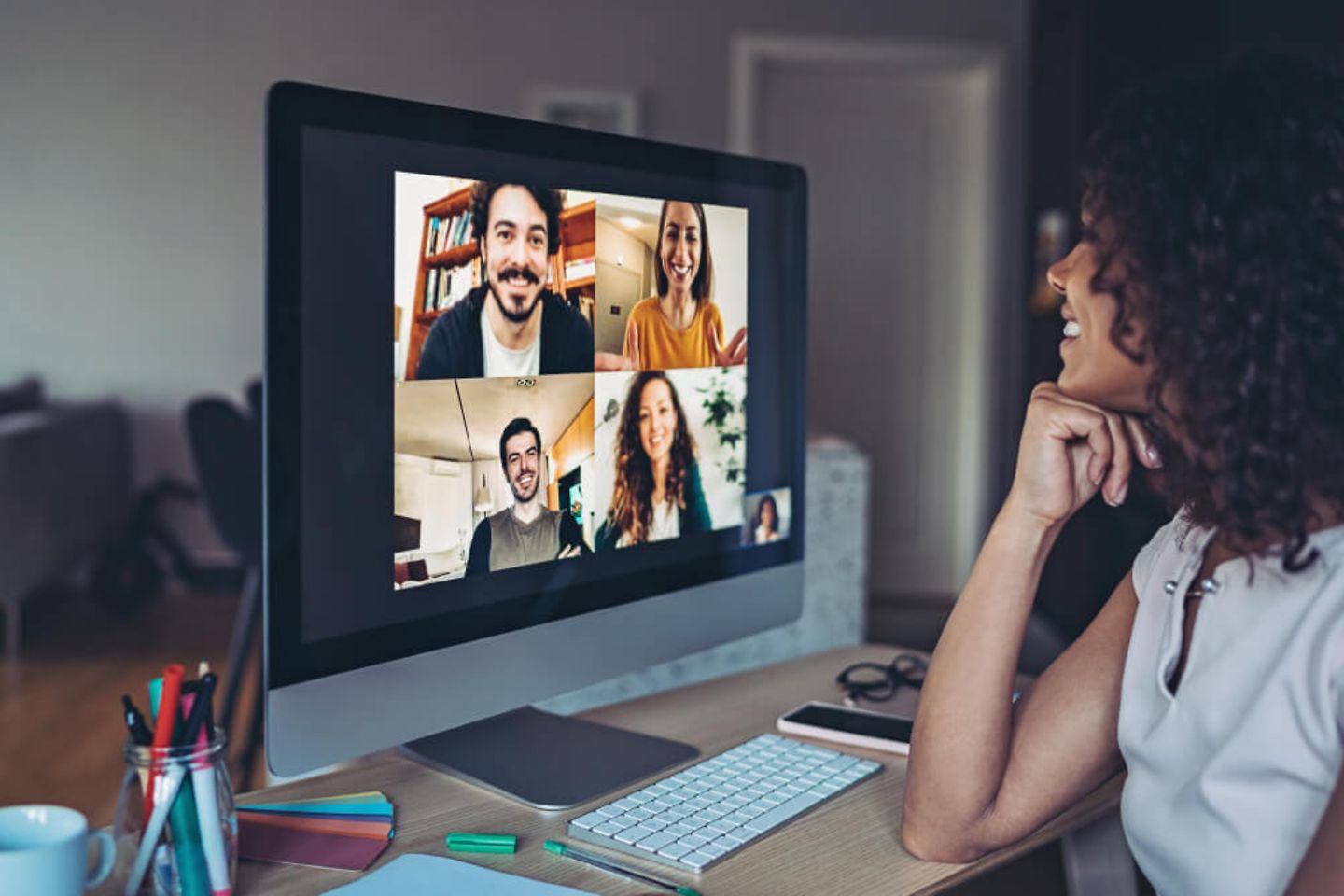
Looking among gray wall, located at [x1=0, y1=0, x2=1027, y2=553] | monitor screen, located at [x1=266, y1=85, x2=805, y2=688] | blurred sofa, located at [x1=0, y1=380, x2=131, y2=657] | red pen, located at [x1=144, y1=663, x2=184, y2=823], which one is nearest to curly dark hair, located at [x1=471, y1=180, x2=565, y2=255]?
monitor screen, located at [x1=266, y1=85, x2=805, y2=688]

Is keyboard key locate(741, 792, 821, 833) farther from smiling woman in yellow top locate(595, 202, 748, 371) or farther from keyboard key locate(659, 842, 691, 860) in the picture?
smiling woman in yellow top locate(595, 202, 748, 371)

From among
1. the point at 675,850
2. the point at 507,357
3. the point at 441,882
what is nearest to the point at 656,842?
the point at 675,850

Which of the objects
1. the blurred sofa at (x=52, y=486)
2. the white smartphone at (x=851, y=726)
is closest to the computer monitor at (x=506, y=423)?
the white smartphone at (x=851, y=726)

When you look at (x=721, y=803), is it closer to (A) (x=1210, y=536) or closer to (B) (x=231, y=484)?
(A) (x=1210, y=536)

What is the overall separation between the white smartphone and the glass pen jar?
525 mm

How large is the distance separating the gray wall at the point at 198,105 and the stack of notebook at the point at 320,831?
4.40 m

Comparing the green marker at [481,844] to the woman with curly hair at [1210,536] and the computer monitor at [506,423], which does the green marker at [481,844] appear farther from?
the woman with curly hair at [1210,536]

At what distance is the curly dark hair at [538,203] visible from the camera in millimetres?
905

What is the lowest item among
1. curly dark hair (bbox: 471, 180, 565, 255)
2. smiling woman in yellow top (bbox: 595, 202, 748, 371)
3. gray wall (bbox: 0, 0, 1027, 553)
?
smiling woman in yellow top (bbox: 595, 202, 748, 371)

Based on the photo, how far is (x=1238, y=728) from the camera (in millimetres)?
819

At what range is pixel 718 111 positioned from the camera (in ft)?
16.9

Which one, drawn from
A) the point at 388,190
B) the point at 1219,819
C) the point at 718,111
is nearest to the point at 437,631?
the point at 388,190

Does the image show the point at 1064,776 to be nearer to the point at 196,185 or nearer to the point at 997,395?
the point at 997,395

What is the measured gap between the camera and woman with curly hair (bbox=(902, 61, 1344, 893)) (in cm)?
80
